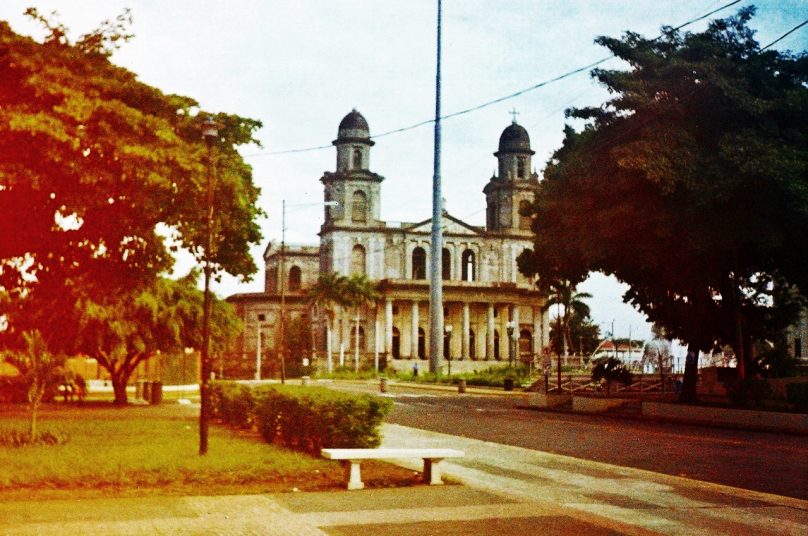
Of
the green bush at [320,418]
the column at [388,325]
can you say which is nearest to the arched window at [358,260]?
the column at [388,325]

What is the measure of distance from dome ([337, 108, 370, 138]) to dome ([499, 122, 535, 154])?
52.1ft

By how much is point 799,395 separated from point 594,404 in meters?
9.11

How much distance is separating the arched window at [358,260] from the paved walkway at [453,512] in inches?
3601

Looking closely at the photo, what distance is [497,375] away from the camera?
6644 cm

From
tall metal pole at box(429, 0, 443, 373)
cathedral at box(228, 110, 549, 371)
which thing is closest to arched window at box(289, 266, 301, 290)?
cathedral at box(228, 110, 549, 371)

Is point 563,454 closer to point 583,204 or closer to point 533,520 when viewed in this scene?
point 533,520

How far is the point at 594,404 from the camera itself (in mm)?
36406

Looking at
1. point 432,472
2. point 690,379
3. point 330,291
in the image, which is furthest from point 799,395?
point 330,291

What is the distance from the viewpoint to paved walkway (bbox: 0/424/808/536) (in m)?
9.31

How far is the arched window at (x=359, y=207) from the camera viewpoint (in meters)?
103

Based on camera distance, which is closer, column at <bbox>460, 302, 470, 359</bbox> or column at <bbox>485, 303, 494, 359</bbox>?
column at <bbox>460, 302, 470, 359</bbox>

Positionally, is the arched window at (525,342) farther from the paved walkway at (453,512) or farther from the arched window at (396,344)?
the paved walkway at (453,512)

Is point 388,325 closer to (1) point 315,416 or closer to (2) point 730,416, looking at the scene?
(2) point 730,416

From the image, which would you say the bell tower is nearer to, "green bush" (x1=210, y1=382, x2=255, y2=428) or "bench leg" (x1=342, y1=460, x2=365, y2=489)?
"green bush" (x1=210, y1=382, x2=255, y2=428)
